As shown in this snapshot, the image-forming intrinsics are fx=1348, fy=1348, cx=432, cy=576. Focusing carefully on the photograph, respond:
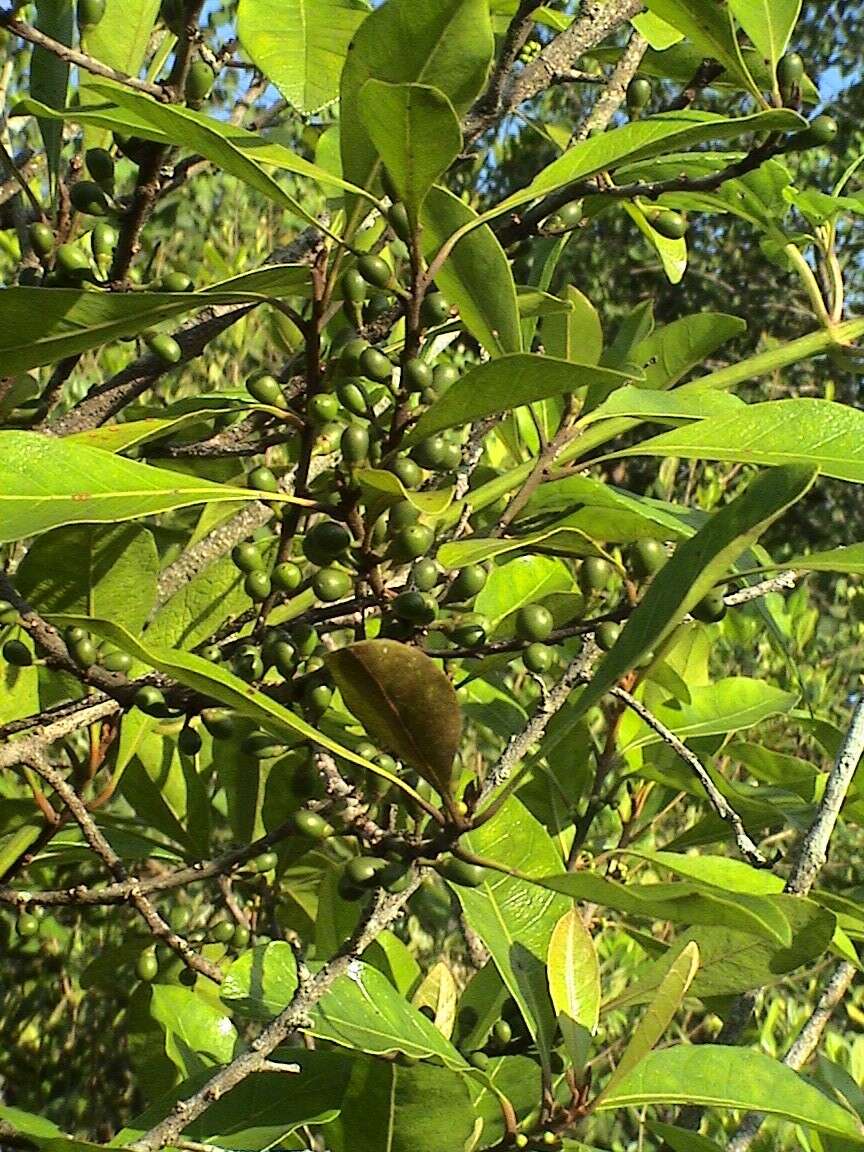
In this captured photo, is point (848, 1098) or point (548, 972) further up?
point (548, 972)

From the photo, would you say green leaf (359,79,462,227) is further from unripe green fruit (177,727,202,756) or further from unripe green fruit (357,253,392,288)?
unripe green fruit (177,727,202,756)

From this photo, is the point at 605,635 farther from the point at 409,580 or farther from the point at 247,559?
the point at 247,559

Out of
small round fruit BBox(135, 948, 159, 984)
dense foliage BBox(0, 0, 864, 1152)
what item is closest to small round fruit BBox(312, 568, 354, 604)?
dense foliage BBox(0, 0, 864, 1152)

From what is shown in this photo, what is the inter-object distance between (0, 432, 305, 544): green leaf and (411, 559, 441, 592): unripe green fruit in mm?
138

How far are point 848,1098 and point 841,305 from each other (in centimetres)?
62

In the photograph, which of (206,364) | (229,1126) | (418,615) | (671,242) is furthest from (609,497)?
(206,364)

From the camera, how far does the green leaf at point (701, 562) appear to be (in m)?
0.59

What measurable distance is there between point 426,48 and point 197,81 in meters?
0.22

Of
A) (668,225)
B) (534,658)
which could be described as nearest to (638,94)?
(668,225)

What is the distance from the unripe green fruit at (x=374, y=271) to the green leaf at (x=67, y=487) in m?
0.16

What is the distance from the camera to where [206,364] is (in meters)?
3.07

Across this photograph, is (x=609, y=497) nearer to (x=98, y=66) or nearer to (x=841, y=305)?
(x=841, y=305)

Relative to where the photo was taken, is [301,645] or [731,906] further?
[301,645]

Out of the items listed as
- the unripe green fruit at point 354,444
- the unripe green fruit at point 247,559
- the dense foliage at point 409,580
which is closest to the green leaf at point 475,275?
the dense foliage at point 409,580
